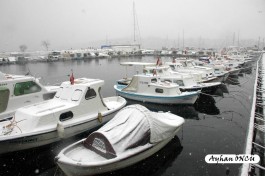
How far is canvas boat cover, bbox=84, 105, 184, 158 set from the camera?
8367 mm

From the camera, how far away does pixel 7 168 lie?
990 cm

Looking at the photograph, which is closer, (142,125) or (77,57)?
(142,125)

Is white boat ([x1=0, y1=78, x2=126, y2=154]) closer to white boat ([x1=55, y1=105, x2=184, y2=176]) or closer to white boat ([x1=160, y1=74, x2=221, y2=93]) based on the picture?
white boat ([x1=55, y1=105, x2=184, y2=176])

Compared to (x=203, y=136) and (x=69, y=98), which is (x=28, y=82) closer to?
(x=69, y=98)

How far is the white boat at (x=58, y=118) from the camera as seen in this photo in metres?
9.97

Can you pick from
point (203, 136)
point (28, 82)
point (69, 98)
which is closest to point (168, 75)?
point (203, 136)

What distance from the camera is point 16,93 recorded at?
43.5 ft

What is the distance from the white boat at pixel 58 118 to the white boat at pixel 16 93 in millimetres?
1511

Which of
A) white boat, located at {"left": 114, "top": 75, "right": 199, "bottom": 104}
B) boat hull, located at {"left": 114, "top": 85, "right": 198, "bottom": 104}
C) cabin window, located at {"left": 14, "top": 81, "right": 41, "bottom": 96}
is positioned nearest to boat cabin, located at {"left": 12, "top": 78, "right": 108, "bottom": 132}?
cabin window, located at {"left": 14, "top": 81, "right": 41, "bottom": 96}

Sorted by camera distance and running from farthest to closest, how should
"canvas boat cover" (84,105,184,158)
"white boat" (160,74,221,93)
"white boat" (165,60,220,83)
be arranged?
"white boat" (165,60,220,83), "white boat" (160,74,221,93), "canvas boat cover" (84,105,184,158)

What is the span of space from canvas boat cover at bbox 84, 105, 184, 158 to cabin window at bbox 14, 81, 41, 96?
7562 millimetres

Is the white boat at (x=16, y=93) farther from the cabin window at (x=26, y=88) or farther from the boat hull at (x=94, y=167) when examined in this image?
the boat hull at (x=94, y=167)

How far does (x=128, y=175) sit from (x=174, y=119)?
4.75 metres

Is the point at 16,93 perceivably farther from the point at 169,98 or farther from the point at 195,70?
the point at 195,70
